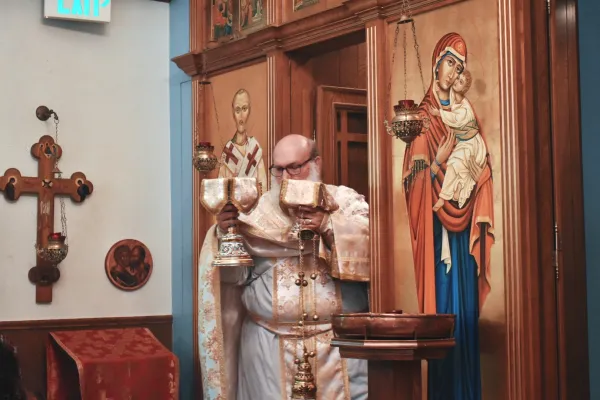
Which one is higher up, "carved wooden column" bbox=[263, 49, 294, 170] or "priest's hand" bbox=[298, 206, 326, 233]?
"carved wooden column" bbox=[263, 49, 294, 170]

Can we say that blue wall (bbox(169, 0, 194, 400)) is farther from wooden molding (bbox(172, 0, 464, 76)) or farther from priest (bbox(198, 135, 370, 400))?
priest (bbox(198, 135, 370, 400))

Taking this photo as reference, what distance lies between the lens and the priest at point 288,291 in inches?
245

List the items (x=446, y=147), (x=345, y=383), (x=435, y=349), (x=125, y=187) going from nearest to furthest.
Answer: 1. (x=435, y=349)
2. (x=446, y=147)
3. (x=345, y=383)
4. (x=125, y=187)

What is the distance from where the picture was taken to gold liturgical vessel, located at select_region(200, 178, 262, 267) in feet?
18.9

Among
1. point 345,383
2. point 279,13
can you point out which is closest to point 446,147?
point 345,383

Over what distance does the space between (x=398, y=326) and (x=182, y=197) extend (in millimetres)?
3781

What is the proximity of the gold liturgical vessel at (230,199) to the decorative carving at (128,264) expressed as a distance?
2.52 m

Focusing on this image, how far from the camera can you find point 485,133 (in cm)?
556

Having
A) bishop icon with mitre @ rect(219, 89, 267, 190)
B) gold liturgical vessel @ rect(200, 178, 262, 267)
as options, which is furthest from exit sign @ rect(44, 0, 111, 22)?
gold liturgical vessel @ rect(200, 178, 262, 267)

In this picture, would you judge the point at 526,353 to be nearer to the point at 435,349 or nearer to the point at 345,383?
the point at 435,349

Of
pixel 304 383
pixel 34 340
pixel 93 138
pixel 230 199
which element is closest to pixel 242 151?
pixel 93 138

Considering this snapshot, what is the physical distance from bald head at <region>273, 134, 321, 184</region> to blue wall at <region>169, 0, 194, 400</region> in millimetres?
2093

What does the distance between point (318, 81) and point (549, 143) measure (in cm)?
244

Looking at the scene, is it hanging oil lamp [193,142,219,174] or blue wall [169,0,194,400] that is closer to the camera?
hanging oil lamp [193,142,219,174]
